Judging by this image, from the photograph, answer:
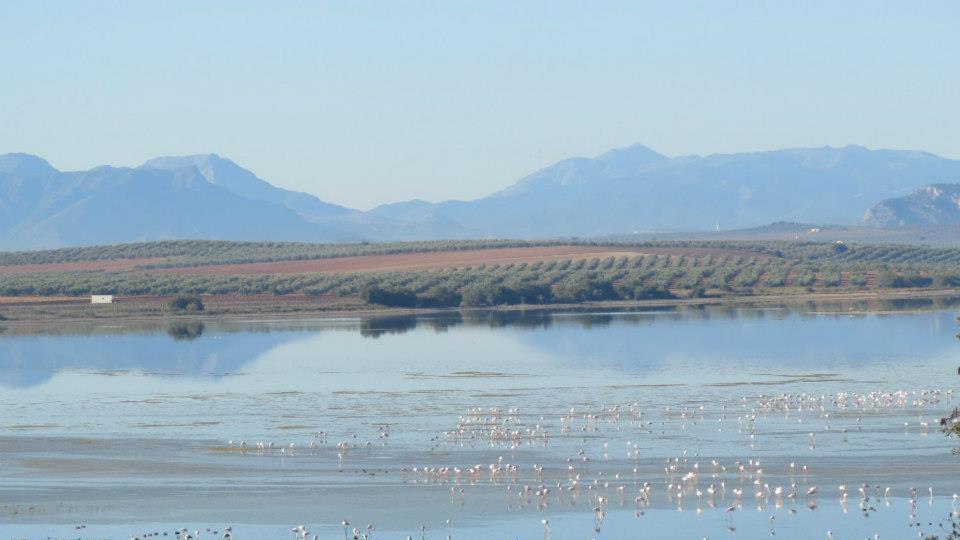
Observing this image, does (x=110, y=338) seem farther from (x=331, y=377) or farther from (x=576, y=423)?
(x=576, y=423)

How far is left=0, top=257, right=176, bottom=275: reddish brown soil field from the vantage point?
403 ft

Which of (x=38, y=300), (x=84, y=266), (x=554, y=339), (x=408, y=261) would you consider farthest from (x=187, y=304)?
(x=84, y=266)

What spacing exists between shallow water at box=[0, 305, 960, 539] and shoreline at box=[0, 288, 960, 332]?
69.6 feet

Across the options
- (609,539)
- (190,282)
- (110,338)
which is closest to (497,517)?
(609,539)

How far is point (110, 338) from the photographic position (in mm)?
66750

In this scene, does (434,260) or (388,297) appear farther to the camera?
(434,260)

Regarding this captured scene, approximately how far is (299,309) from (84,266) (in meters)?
49.4

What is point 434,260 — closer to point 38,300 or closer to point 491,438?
point 38,300

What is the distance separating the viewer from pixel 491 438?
33.2 m

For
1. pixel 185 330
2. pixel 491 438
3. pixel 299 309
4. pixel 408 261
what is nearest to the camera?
pixel 491 438

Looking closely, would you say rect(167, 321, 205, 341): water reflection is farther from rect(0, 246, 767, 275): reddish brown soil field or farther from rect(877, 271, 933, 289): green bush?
rect(877, 271, 933, 289): green bush

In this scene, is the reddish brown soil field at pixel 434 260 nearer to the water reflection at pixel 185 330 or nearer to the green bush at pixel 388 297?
the green bush at pixel 388 297

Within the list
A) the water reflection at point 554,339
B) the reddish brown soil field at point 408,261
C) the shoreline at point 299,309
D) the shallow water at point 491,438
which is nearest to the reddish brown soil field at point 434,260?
the reddish brown soil field at point 408,261

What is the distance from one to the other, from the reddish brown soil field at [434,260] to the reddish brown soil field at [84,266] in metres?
7.55
